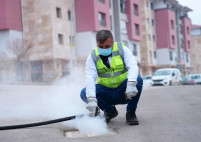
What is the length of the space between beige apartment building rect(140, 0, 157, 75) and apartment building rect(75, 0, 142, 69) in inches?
119

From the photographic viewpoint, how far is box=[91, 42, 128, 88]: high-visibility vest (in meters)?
4.74

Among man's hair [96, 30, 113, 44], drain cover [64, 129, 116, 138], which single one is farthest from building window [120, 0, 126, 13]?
drain cover [64, 129, 116, 138]

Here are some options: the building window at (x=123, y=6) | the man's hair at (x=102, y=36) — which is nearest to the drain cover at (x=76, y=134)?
the man's hair at (x=102, y=36)

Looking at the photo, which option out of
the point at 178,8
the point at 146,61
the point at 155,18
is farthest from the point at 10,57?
the point at 178,8

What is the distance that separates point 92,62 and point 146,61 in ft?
147

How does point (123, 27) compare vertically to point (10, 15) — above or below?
below

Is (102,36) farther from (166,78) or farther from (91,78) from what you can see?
(166,78)

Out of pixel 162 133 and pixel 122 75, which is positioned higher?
pixel 122 75

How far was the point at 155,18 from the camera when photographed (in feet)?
179

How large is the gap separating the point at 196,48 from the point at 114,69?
6973 cm

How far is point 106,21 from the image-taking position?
37594 millimetres

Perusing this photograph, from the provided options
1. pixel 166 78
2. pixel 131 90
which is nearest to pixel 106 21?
pixel 166 78

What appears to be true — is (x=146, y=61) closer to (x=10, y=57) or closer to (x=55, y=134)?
(x=10, y=57)

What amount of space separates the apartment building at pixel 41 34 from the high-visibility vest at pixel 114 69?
26.5 m
